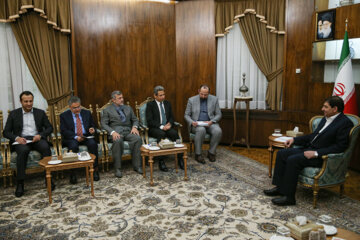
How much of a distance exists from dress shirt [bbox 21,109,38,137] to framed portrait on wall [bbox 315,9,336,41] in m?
4.77

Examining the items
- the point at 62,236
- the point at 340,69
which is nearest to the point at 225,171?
the point at 340,69

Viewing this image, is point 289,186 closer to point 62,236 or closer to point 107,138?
point 62,236

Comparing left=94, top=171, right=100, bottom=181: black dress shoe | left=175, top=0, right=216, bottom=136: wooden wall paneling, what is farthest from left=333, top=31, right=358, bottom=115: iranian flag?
left=94, top=171, right=100, bottom=181: black dress shoe

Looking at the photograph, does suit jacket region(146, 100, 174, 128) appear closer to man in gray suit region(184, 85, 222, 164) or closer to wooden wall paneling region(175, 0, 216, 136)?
man in gray suit region(184, 85, 222, 164)

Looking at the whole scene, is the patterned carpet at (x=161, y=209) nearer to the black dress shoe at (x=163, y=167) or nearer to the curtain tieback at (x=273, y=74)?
the black dress shoe at (x=163, y=167)

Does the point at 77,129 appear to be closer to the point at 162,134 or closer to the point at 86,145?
the point at 86,145

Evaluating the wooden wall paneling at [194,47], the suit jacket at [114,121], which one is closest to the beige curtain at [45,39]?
the suit jacket at [114,121]

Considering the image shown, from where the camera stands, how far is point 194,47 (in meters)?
6.54

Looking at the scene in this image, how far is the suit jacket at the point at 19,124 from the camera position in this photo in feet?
14.7

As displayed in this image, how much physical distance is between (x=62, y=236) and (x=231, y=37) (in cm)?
509

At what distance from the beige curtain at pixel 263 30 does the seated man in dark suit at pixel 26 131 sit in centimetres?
386

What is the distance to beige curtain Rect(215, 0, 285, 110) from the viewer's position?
609 centimetres

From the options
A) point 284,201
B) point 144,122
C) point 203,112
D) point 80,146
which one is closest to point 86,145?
point 80,146

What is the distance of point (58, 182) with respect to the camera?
4.58 meters
